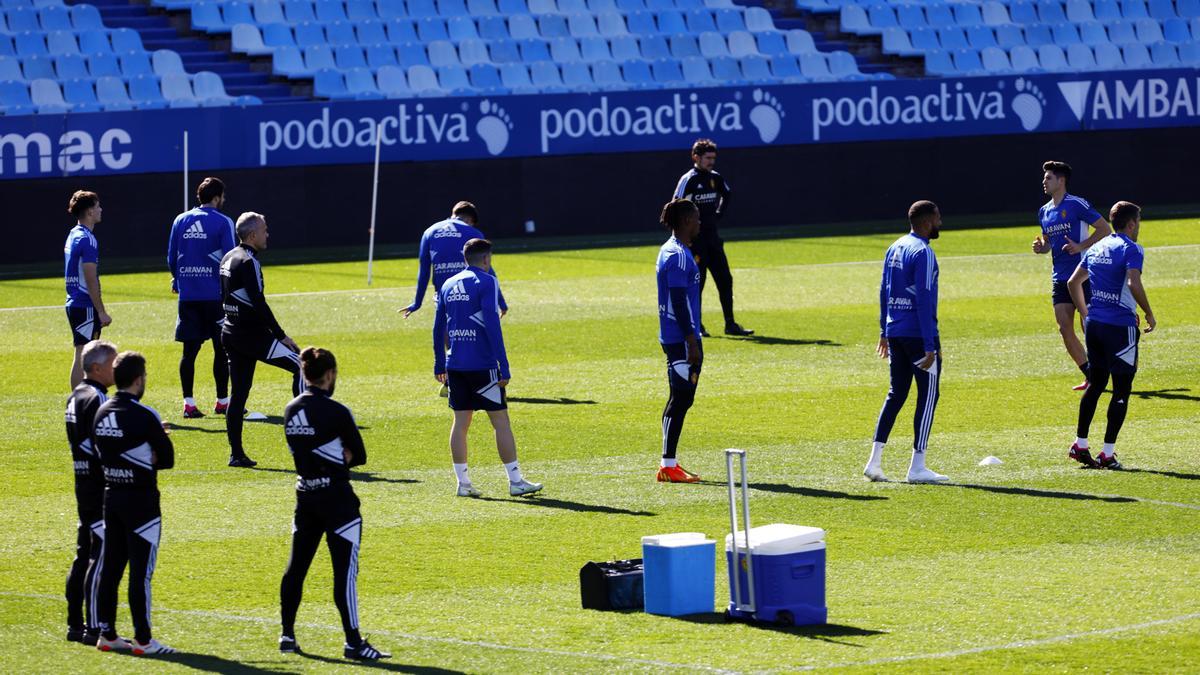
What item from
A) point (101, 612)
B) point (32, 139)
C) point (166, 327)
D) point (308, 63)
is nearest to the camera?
point (101, 612)

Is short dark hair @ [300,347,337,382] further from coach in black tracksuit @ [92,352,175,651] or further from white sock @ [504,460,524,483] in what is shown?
white sock @ [504,460,524,483]

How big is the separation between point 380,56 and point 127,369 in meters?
27.7

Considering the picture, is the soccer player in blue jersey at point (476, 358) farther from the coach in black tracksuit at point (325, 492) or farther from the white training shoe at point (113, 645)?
the white training shoe at point (113, 645)

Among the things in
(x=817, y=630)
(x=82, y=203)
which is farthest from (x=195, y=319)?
(x=817, y=630)

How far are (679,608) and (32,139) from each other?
2283cm

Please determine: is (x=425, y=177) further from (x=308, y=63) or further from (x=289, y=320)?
(x=289, y=320)

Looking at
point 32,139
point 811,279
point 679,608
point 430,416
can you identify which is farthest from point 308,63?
point 679,608

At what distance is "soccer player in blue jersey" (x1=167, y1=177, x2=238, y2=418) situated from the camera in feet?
54.9

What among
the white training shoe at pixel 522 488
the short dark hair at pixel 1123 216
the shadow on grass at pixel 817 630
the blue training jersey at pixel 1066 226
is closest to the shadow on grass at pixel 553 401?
the white training shoe at pixel 522 488

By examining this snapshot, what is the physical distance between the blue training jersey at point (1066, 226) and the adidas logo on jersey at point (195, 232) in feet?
25.1

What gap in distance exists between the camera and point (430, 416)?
17031 mm

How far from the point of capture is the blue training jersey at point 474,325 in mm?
13086

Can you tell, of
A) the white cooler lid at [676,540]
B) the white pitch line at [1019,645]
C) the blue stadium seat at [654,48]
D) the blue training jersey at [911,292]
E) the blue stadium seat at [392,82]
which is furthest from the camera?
the blue stadium seat at [654,48]

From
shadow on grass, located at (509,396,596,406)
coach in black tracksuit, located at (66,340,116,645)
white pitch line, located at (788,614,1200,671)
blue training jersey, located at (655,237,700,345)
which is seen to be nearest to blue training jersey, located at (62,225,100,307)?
shadow on grass, located at (509,396,596,406)
